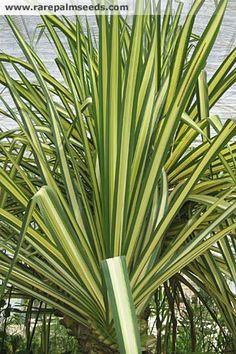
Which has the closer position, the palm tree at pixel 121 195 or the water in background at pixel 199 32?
the palm tree at pixel 121 195

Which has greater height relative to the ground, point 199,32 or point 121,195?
point 199,32

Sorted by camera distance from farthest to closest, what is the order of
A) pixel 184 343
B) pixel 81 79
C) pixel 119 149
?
pixel 184 343 < pixel 81 79 < pixel 119 149

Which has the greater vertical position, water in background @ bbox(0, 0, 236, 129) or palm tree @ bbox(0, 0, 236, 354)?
water in background @ bbox(0, 0, 236, 129)

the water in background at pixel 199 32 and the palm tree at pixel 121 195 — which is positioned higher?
the water in background at pixel 199 32

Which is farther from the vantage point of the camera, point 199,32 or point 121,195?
point 199,32

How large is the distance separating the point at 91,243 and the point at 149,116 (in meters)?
0.22

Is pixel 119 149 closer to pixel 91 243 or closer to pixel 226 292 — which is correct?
pixel 91 243

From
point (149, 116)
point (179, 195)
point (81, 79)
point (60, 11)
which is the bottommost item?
point (179, 195)

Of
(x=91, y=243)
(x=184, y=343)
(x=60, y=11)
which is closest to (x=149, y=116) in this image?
(x=91, y=243)

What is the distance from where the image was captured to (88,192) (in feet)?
4.13

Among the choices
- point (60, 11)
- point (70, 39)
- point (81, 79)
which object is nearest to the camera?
point (81, 79)

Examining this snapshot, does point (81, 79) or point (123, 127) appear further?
point (81, 79)

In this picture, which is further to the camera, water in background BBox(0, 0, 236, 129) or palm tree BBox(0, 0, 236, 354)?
water in background BBox(0, 0, 236, 129)

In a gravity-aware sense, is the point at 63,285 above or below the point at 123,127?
below
